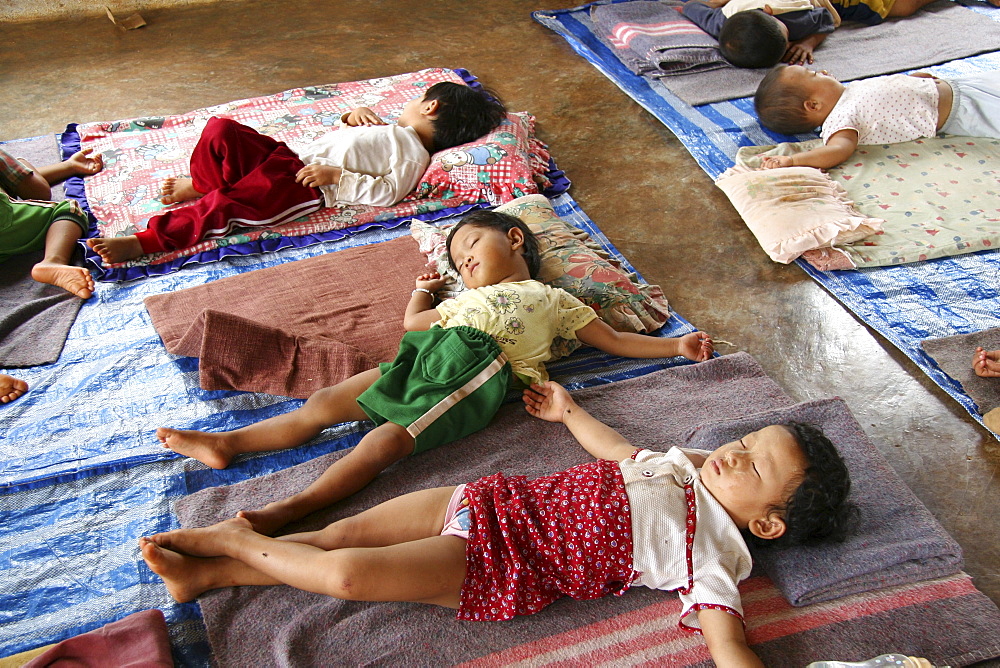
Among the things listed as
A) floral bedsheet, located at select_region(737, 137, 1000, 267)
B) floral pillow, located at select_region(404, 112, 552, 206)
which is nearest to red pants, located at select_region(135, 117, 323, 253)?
floral pillow, located at select_region(404, 112, 552, 206)

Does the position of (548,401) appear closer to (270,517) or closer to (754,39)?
(270,517)

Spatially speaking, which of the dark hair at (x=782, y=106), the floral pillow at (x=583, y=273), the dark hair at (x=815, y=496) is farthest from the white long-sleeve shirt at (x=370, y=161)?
the dark hair at (x=815, y=496)

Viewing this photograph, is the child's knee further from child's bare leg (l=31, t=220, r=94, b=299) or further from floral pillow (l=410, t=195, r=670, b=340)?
child's bare leg (l=31, t=220, r=94, b=299)

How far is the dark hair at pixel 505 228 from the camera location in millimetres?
2514

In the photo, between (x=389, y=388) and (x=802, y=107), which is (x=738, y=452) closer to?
(x=389, y=388)

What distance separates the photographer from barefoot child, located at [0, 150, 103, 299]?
110 inches

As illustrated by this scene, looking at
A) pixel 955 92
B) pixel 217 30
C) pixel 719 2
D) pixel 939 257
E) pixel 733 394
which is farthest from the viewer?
pixel 217 30

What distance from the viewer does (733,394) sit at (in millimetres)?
2309

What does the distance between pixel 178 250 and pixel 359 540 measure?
5.77 ft

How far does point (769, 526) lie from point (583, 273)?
1.21 meters

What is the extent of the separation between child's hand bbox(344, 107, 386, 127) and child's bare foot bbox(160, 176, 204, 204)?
0.82 m

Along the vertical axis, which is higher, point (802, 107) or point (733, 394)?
point (802, 107)

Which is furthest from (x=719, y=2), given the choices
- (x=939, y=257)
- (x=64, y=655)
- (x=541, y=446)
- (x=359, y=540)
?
(x=64, y=655)

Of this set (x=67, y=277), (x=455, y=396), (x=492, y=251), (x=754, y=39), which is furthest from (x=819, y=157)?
(x=67, y=277)
